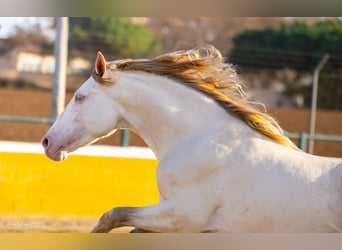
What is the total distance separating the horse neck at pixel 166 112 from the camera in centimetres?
395

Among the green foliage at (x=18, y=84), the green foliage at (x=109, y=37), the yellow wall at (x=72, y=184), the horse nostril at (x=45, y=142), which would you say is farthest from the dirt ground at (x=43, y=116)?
the horse nostril at (x=45, y=142)

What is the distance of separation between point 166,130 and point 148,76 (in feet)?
1.15

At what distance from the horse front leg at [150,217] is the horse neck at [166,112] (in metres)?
0.38

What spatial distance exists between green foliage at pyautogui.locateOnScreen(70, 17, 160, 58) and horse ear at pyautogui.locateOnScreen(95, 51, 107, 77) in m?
21.4

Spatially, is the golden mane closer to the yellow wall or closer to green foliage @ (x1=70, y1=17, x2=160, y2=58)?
the yellow wall

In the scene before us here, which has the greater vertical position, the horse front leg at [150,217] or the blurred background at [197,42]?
the blurred background at [197,42]

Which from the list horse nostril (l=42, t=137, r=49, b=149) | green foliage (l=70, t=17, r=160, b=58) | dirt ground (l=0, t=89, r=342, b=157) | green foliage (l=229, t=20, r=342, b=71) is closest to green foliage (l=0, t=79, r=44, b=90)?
dirt ground (l=0, t=89, r=342, b=157)

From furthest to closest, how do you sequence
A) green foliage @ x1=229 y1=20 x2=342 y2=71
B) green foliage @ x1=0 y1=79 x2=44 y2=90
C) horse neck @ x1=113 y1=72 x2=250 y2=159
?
green foliage @ x1=0 y1=79 x2=44 y2=90, green foliage @ x1=229 y1=20 x2=342 y2=71, horse neck @ x1=113 y1=72 x2=250 y2=159

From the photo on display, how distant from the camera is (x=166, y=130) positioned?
4.00 metres

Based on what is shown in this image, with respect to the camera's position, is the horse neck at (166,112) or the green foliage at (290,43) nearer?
the horse neck at (166,112)

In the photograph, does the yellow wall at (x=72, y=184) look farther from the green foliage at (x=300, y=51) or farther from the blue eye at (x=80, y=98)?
the green foliage at (x=300, y=51)

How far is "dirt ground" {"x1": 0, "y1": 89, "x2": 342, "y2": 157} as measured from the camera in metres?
15.3

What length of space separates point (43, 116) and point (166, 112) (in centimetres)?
1607

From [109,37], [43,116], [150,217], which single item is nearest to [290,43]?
[109,37]
